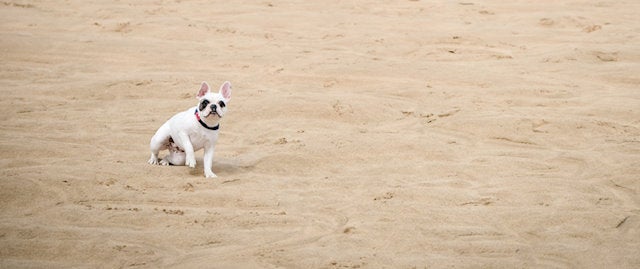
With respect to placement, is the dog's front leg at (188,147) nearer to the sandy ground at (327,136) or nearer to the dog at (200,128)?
the dog at (200,128)

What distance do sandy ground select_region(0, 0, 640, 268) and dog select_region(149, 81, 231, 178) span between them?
17 cm

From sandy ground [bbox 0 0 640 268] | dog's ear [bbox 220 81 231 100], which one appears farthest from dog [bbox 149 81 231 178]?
sandy ground [bbox 0 0 640 268]

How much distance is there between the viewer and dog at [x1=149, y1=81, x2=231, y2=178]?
6.02 metres

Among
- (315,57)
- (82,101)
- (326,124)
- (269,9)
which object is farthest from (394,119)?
(269,9)

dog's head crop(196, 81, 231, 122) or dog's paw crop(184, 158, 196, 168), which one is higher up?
dog's head crop(196, 81, 231, 122)

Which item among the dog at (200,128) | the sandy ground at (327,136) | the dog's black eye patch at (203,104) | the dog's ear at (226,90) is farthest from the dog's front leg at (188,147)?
the dog's ear at (226,90)

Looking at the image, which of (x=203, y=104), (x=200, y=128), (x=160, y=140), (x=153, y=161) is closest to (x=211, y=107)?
(x=203, y=104)

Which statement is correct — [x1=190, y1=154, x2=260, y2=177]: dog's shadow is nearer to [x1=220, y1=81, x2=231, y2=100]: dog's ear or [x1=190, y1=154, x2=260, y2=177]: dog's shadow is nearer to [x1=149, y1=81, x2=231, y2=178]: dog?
[x1=149, y1=81, x2=231, y2=178]: dog

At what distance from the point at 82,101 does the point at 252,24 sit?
3730 millimetres

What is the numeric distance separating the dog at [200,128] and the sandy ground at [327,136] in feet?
0.57

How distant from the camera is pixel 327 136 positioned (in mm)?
7160

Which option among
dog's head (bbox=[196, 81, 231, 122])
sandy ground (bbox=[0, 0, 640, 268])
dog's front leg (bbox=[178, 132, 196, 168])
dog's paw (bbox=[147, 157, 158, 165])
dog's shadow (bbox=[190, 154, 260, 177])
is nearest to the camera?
sandy ground (bbox=[0, 0, 640, 268])

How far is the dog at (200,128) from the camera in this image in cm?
602

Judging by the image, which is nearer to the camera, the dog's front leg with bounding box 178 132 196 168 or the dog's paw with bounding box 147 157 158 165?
the dog's front leg with bounding box 178 132 196 168
